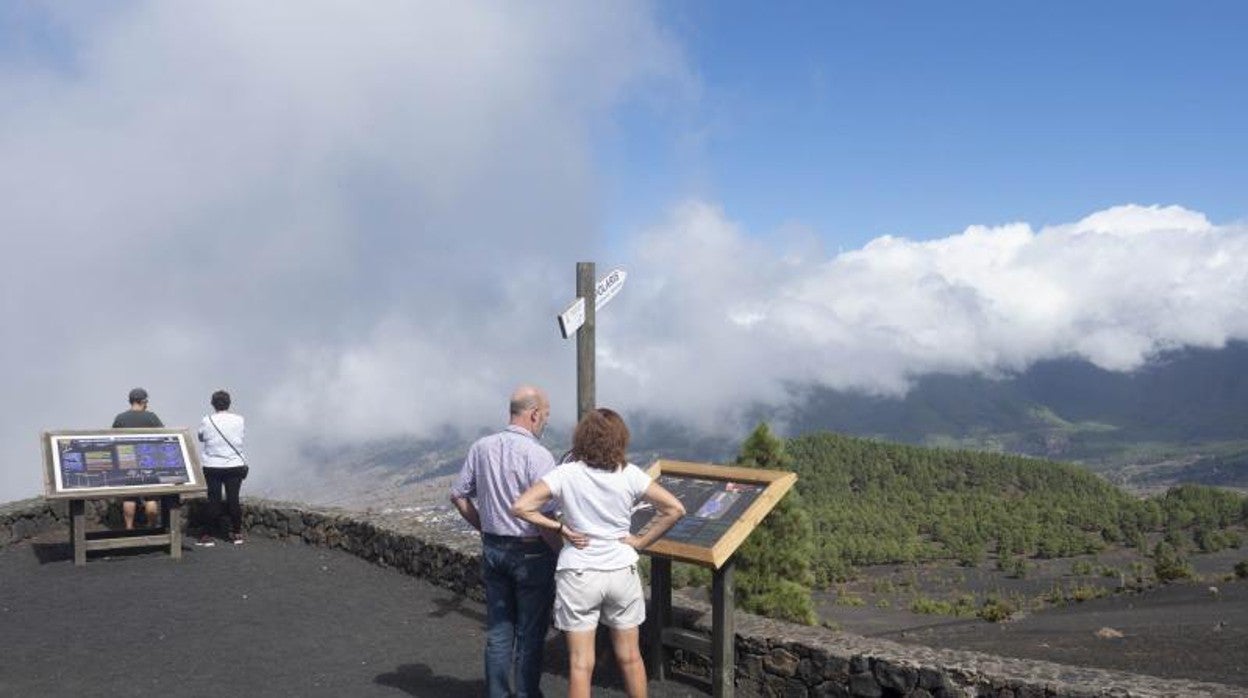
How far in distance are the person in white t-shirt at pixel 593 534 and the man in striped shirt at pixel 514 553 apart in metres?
0.47

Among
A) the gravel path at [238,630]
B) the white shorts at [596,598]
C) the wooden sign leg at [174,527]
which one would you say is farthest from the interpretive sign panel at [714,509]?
the wooden sign leg at [174,527]

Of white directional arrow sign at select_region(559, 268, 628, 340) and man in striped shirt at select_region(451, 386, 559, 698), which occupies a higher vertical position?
white directional arrow sign at select_region(559, 268, 628, 340)

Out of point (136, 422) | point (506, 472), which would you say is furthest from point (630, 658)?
point (136, 422)

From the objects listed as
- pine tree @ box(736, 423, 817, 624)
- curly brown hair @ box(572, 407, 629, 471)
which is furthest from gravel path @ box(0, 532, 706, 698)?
pine tree @ box(736, 423, 817, 624)

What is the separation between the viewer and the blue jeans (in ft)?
20.6

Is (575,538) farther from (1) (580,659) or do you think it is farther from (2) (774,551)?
(2) (774,551)

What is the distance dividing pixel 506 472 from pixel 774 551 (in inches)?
569

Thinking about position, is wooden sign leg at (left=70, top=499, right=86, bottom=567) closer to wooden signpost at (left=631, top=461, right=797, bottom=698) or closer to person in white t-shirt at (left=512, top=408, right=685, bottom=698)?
wooden signpost at (left=631, top=461, right=797, bottom=698)

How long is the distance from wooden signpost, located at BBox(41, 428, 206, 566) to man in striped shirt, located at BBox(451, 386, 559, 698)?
735cm

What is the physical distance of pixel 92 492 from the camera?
38.9 feet

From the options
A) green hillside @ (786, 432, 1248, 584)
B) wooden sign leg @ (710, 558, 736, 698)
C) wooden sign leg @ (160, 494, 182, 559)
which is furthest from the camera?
green hillside @ (786, 432, 1248, 584)

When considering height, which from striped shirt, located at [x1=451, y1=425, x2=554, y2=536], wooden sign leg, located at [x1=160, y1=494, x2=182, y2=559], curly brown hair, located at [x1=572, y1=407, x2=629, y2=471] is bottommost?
wooden sign leg, located at [x1=160, y1=494, x2=182, y2=559]

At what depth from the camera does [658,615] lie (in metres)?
7.82

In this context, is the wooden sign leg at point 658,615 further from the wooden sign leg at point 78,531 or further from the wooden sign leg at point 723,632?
the wooden sign leg at point 78,531
